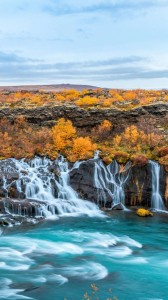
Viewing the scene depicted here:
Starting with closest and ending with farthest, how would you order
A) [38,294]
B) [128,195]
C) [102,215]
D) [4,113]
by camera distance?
[38,294] < [102,215] < [128,195] < [4,113]

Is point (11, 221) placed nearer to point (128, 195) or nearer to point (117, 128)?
point (128, 195)

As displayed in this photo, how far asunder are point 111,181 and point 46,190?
5627 millimetres

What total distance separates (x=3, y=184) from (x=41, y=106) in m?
16.9

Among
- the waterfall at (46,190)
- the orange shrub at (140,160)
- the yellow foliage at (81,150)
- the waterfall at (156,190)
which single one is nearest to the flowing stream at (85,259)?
the waterfall at (46,190)

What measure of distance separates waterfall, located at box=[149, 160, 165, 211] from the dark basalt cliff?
12.0 metres

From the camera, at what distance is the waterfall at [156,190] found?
1264 inches

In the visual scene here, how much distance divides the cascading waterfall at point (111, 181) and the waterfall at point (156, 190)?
7.28ft

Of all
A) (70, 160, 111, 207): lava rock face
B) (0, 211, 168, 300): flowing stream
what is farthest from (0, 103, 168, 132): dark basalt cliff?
(0, 211, 168, 300): flowing stream

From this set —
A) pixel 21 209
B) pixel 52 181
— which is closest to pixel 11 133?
pixel 52 181

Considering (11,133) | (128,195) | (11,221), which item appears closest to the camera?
(11,221)

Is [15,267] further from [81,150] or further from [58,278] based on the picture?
[81,150]

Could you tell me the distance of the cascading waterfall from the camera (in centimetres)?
3272

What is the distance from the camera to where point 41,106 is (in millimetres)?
46500

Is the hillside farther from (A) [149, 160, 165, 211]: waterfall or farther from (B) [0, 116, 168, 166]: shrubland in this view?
(A) [149, 160, 165, 211]: waterfall
